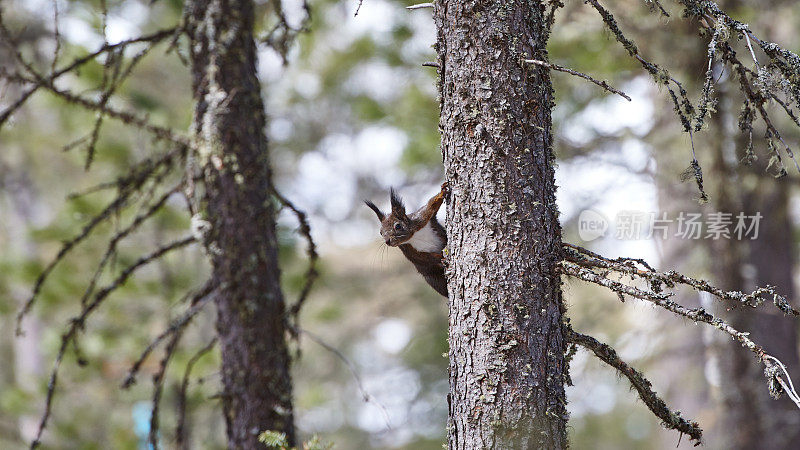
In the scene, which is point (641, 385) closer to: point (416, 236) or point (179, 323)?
point (416, 236)

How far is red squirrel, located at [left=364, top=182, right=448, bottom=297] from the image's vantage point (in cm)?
367

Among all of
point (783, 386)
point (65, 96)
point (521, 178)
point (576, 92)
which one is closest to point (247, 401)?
point (65, 96)

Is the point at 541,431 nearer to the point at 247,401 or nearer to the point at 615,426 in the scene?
the point at 247,401

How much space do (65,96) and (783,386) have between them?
3472 mm

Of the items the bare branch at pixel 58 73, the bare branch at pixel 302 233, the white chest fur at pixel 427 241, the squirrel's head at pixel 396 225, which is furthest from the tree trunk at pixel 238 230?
the white chest fur at pixel 427 241

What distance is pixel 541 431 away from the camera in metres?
2.22

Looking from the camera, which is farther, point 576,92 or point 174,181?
point 174,181

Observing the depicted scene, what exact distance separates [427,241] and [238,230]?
3.41 feet

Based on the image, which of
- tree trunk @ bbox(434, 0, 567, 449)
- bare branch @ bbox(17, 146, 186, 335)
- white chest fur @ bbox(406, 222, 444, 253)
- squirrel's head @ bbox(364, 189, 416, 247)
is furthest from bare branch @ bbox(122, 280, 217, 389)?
tree trunk @ bbox(434, 0, 567, 449)

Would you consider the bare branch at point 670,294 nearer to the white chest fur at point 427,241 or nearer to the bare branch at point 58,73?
the white chest fur at point 427,241

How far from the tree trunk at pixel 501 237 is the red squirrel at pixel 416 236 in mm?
1221

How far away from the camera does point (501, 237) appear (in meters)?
2.29

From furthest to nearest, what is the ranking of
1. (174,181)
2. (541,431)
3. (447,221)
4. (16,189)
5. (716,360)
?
1. (16,189)
2. (174,181)
3. (716,360)
4. (447,221)
5. (541,431)

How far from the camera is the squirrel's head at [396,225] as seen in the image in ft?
12.1
